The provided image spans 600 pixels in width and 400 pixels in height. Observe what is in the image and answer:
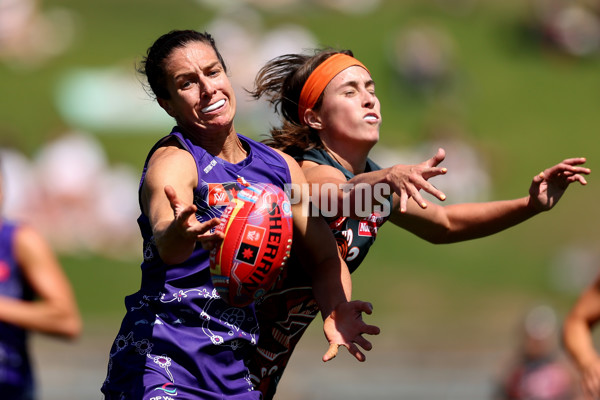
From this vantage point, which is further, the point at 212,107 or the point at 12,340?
the point at 12,340

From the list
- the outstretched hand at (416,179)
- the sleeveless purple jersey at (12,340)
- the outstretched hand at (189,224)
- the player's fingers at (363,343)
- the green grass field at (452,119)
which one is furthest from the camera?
the green grass field at (452,119)

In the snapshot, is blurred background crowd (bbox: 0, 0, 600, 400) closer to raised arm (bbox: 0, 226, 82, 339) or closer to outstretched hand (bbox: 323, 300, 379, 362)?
raised arm (bbox: 0, 226, 82, 339)

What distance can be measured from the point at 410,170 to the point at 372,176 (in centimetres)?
25

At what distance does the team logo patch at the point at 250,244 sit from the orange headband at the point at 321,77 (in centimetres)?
101

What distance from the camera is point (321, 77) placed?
4387 millimetres

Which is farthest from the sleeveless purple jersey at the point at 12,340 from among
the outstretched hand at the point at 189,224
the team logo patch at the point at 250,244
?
the outstretched hand at the point at 189,224

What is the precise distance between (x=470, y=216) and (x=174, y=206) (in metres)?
2.04

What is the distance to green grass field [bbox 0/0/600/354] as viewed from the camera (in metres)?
13.8

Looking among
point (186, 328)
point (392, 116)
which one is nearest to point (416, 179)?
point (186, 328)

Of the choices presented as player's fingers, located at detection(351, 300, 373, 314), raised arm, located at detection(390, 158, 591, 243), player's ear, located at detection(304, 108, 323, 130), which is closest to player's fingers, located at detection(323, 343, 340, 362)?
player's fingers, located at detection(351, 300, 373, 314)

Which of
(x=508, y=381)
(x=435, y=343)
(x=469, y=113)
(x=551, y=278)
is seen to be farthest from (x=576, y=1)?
(x=508, y=381)

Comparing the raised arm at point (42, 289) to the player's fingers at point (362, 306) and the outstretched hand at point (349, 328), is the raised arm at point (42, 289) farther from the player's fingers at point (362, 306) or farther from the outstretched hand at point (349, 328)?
the player's fingers at point (362, 306)

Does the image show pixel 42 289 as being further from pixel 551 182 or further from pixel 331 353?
pixel 551 182

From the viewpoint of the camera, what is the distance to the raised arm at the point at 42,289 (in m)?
4.96
